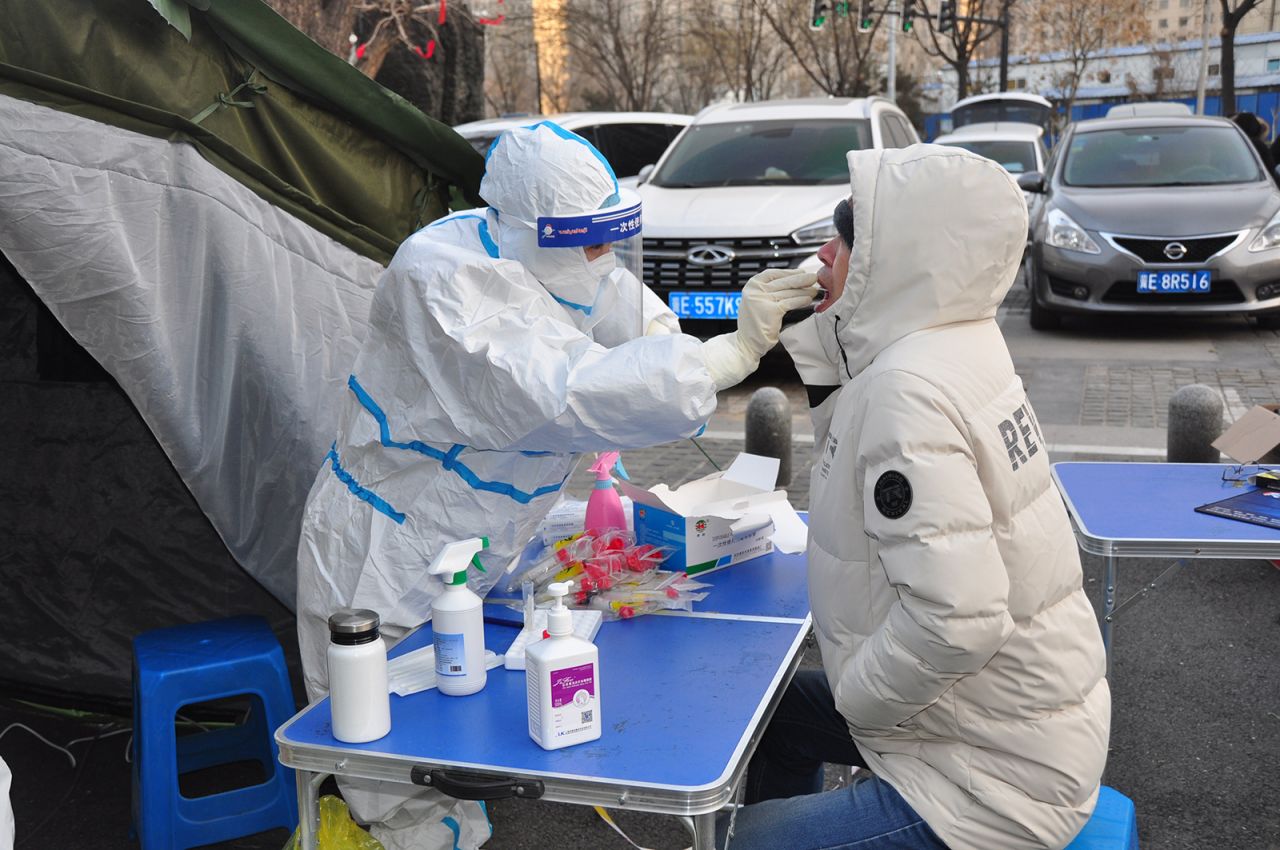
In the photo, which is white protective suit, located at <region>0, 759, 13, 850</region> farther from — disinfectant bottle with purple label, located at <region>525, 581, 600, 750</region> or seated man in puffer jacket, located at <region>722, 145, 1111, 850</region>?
seated man in puffer jacket, located at <region>722, 145, 1111, 850</region>

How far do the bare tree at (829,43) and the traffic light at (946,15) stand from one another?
5.85 feet

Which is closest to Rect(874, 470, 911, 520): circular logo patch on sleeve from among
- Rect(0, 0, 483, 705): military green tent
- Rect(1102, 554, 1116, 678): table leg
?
Rect(1102, 554, 1116, 678): table leg

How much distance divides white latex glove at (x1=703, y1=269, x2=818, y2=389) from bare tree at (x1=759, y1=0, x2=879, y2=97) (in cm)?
2401

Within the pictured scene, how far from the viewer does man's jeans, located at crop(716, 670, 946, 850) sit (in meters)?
2.01

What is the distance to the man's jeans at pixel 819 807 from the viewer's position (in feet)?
6.59

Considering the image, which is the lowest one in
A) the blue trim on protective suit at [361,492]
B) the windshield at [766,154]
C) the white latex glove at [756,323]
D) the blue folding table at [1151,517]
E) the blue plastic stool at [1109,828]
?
the blue plastic stool at [1109,828]

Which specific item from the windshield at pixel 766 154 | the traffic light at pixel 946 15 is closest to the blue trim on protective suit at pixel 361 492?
the windshield at pixel 766 154

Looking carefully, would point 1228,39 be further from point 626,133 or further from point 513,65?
point 513,65

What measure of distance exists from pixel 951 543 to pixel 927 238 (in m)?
0.49

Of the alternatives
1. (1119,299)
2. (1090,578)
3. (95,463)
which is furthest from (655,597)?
(1119,299)

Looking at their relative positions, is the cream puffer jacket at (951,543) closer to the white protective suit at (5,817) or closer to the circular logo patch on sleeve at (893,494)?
the circular logo patch on sleeve at (893,494)

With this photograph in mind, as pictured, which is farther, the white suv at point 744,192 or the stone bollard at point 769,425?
the white suv at point 744,192

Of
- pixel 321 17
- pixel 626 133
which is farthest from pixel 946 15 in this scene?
pixel 321 17

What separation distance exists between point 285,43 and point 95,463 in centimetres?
150
